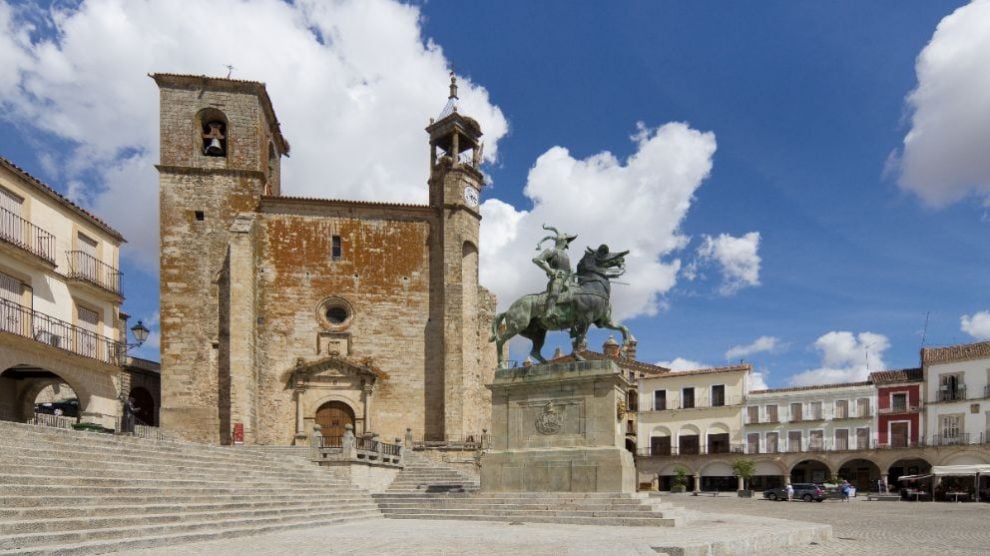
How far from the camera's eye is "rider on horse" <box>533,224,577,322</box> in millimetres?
15841

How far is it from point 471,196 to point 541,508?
18621mm

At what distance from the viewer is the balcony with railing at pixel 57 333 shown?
58.9ft

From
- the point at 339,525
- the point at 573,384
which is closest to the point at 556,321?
the point at 573,384

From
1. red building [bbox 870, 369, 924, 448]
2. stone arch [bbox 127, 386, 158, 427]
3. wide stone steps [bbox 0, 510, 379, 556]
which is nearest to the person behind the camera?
wide stone steps [bbox 0, 510, 379, 556]

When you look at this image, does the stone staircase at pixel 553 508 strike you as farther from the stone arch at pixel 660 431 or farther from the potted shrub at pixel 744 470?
the stone arch at pixel 660 431

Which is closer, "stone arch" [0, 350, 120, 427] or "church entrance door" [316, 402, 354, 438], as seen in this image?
"stone arch" [0, 350, 120, 427]

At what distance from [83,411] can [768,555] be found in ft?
59.1

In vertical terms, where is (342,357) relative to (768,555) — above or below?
above

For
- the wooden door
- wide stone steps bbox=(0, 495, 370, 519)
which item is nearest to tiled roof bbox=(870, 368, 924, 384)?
the wooden door

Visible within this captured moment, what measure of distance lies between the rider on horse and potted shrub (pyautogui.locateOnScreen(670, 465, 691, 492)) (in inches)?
1294

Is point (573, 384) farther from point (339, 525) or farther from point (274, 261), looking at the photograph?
point (274, 261)

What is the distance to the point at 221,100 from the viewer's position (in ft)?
93.7

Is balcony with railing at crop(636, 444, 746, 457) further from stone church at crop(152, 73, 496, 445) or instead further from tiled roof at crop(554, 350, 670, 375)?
stone church at crop(152, 73, 496, 445)

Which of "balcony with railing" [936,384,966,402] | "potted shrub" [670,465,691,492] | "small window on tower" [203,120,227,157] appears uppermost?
"small window on tower" [203,120,227,157]
